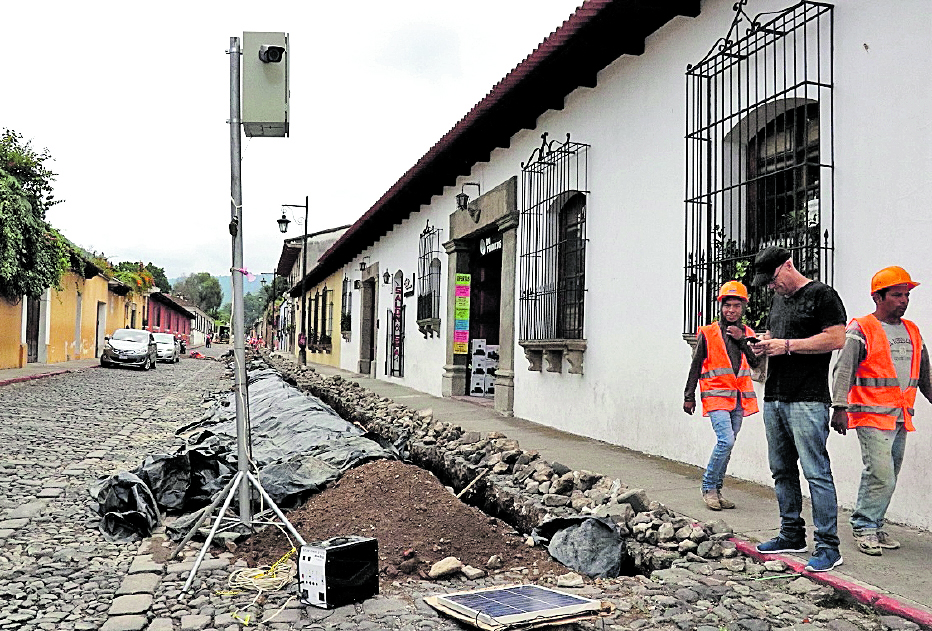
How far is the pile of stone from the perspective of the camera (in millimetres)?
4191

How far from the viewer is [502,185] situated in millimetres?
10969

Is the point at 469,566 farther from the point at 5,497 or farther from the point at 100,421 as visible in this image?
the point at 100,421

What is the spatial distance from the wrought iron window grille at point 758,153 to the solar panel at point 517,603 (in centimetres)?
292

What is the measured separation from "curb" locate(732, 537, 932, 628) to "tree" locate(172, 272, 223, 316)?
115m

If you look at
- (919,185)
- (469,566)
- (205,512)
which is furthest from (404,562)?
(919,185)

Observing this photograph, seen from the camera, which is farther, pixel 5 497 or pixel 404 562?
pixel 5 497

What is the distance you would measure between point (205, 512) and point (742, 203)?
4.50 meters

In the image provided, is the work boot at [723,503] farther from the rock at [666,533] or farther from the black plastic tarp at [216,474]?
the black plastic tarp at [216,474]

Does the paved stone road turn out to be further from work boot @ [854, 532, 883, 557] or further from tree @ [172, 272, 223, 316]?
tree @ [172, 272, 223, 316]

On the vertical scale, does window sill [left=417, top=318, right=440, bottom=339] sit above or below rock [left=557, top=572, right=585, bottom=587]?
above

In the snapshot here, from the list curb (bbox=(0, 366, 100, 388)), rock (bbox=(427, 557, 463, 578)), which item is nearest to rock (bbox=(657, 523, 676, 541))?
rock (bbox=(427, 557, 463, 578))

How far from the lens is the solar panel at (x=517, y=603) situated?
10.9 feet

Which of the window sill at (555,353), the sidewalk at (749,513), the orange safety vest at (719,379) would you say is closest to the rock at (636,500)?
the sidewalk at (749,513)

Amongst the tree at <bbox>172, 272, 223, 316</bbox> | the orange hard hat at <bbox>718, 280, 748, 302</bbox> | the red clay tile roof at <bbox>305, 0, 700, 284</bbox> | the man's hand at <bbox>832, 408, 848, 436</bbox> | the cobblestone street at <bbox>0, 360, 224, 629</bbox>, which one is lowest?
the cobblestone street at <bbox>0, 360, 224, 629</bbox>
